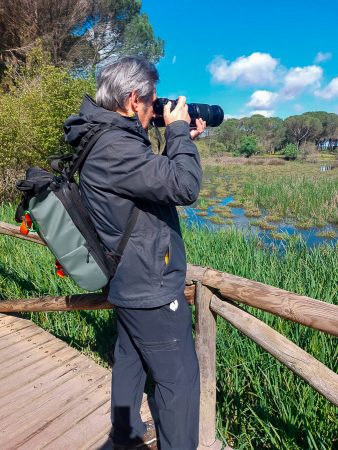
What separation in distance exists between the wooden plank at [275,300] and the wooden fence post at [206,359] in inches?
2.7

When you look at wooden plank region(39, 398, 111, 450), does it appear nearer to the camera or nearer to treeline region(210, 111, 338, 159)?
the camera

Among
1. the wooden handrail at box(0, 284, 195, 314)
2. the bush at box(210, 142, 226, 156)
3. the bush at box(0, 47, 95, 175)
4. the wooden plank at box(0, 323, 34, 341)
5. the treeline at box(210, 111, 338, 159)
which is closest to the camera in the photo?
the wooden handrail at box(0, 284, 195, 314)

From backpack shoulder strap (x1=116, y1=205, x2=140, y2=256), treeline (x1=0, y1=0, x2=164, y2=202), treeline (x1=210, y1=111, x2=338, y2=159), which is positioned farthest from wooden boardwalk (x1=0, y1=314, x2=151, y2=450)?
treeline (x1=210, y1=111, x2=338, y2=159)

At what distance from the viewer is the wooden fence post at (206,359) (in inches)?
53.2

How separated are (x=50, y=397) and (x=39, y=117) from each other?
7326 mm

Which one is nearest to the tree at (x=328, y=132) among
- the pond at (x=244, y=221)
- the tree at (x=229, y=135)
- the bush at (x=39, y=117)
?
the tree at (x=229, y=135)

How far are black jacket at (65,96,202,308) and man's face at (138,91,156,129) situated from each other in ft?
0.24

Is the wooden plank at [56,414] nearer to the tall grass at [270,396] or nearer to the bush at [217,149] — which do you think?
the tall grass at [270,396]

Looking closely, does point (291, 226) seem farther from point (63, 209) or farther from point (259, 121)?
point (259, 121)

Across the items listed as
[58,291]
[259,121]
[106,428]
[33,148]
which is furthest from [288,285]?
[259,121]

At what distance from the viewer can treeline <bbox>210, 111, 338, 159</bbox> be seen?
51.2 metres

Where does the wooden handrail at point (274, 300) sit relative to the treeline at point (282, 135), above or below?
below

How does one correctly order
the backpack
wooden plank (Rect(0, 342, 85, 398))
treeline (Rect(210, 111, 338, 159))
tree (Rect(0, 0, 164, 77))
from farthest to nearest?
treeline (Rect(210, 111, 338, 159))
tree (Rect(0, 0, 164, 77))
wooden plank (Rect(0, 342, 85, 398))
the backpack

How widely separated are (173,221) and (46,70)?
28.8ft
